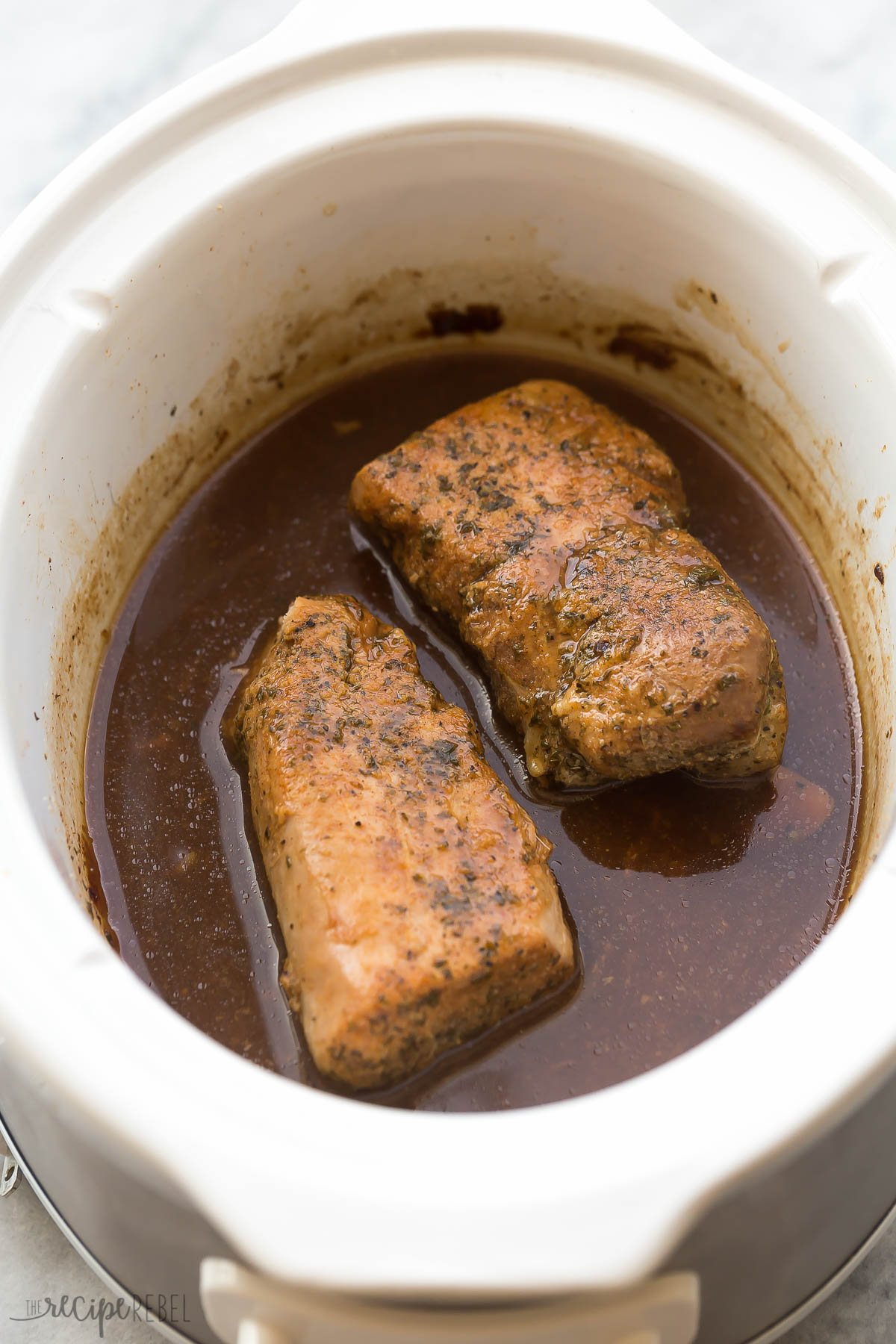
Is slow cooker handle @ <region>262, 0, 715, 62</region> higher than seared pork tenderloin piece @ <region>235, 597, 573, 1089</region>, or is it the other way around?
slow cooker handle @ <region>262, 0, 715, 62</region>

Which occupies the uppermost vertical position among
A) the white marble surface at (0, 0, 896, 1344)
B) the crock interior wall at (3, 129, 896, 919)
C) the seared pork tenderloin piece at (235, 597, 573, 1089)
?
the white marble surface at (0, 0, 896, 1344)

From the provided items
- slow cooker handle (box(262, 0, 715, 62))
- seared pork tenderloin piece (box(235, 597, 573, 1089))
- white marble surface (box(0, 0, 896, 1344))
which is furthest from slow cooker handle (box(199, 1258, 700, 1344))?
white marble surface (box(0, 0, 896, 1344))

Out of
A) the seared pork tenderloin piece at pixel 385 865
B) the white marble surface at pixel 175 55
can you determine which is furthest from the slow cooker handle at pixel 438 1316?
the white marble surface at pixel 175 55

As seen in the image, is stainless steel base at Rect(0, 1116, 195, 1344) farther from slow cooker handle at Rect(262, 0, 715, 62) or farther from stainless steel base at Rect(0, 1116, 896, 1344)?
slow cooker handle at Rect(262, 0, 715, 62)

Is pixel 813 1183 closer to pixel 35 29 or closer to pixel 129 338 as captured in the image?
pixel 129 338

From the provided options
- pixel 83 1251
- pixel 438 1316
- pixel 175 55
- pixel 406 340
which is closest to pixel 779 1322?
pixel 438 1316

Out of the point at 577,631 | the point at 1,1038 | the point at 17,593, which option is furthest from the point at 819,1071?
the point at 17,593

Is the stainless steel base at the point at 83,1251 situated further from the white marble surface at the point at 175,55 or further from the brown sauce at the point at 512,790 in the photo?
the white marble surface at the point at 175,55
